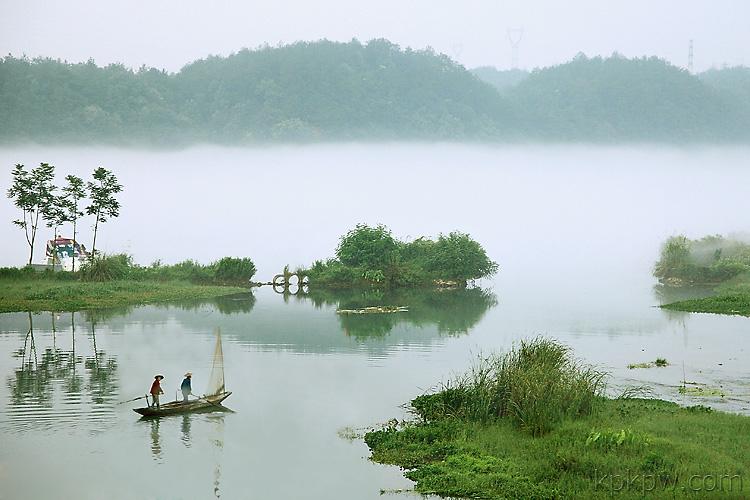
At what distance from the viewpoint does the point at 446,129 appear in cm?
14150

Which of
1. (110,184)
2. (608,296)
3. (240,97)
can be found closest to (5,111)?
(240,97)

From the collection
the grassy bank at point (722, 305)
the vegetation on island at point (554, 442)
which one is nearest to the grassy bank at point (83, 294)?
the grassy bank at point (722, 305)

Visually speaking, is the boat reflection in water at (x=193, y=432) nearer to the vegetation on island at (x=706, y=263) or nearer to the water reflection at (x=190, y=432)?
the water reflection at (x=190, y=432)

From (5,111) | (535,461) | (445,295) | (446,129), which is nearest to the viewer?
(535,461)

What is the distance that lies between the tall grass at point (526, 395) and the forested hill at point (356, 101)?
100.0 m

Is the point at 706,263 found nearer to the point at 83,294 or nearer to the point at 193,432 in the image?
the point at 83,294

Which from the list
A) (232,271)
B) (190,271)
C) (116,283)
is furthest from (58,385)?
(232,271)

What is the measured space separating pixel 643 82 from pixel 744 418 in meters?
147

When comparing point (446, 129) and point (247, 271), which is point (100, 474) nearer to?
point (247, 271)

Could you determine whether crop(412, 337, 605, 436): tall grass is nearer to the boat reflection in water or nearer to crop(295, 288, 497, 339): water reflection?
the boat reflection in water

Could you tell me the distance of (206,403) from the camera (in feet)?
61.2

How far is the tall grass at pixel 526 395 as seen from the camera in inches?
616

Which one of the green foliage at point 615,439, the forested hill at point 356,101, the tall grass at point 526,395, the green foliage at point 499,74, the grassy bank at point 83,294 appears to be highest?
the green foliage at point 499,74

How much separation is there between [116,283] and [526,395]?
112 feet
